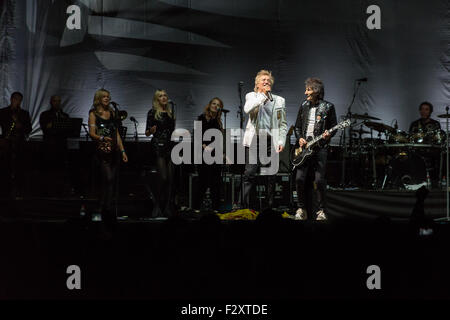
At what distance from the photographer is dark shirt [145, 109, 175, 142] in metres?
7.02

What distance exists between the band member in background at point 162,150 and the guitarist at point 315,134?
1.76 meters

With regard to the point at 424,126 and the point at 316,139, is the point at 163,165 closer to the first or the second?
the point at 316,139

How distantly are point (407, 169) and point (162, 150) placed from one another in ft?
15.2

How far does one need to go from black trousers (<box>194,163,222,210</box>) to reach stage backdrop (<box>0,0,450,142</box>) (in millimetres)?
2676

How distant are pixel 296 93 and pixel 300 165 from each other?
13.7 feet

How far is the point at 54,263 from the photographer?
12.9 ft

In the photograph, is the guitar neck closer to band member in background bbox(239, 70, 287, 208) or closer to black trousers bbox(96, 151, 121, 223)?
band member in background bbox(239, 70, 287, 208)

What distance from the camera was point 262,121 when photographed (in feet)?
21.7

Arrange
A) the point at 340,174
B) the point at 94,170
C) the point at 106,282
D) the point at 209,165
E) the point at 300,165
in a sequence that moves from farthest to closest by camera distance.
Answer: the point at 340,174
the point at 94,170
the point at 209,165
the point at 300,165
the point at 106,282
